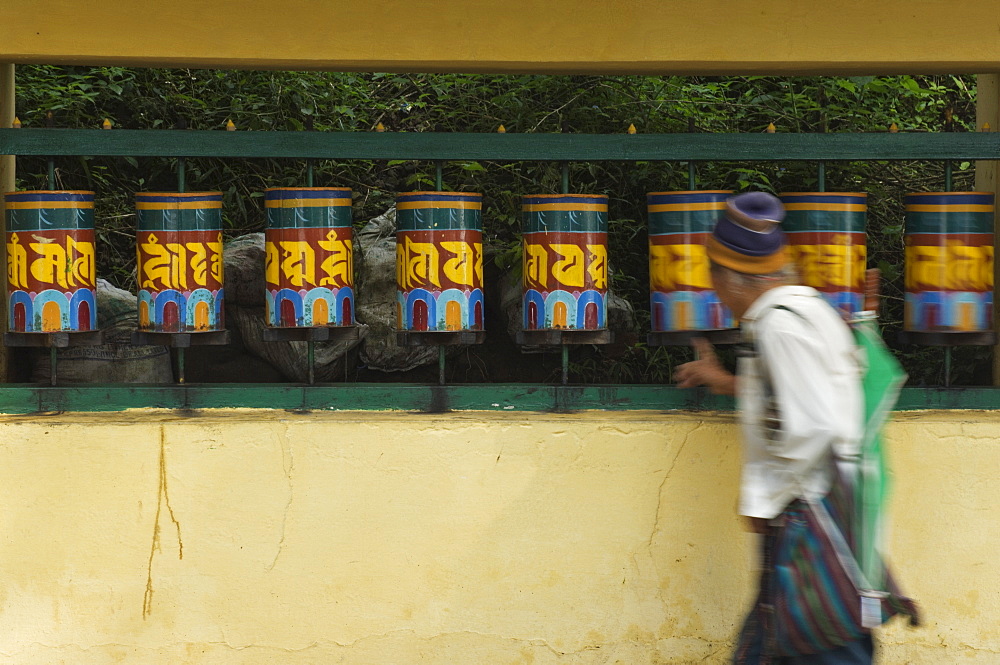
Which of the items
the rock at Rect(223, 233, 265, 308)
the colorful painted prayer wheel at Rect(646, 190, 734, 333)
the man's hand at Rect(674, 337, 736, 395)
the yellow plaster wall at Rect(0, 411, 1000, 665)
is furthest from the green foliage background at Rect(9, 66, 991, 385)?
the man's hand at Rect(674, 337, 736, 395)

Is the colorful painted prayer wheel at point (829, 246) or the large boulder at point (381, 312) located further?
the large boulder at point (381, 312)

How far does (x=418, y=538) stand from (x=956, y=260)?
69.2 inches

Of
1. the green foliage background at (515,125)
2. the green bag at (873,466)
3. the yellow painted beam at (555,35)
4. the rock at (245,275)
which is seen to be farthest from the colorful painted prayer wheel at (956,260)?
the rock at (245,275)

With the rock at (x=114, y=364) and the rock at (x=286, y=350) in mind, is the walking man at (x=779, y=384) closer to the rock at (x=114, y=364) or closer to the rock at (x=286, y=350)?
the rock at (x=286, y=350)

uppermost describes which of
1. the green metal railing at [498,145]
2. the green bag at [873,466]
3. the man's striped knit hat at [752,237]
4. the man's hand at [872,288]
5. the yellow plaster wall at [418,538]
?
the green metal railing at [498,145]

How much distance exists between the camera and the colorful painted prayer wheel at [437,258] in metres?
3.09

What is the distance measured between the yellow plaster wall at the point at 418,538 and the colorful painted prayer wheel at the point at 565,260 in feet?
0.98

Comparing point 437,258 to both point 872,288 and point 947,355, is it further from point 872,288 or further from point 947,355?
point 947,355

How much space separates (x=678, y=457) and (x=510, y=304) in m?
1.06

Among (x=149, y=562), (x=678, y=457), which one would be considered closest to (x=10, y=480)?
(x=149, y=562)

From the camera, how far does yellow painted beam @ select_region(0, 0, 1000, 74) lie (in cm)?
304

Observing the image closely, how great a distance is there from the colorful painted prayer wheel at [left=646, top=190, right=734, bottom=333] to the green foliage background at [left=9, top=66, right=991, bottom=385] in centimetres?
84

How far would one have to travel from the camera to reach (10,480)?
9.96ft

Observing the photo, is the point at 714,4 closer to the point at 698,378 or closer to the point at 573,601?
the point at 698,378
